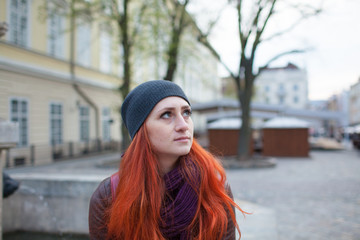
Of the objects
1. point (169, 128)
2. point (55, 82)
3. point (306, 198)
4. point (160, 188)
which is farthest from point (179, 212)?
point (55, 82)

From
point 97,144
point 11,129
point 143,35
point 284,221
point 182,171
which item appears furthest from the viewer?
point 97,144

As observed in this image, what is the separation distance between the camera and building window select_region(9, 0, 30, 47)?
13.0 m

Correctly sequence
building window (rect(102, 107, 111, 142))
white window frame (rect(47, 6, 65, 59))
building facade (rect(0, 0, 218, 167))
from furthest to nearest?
building window (rect(102, 107, 111, 142)) < white window frame (rect(47, 6, 65, 59)) < building facade (rect(0, 0, 218, 167))

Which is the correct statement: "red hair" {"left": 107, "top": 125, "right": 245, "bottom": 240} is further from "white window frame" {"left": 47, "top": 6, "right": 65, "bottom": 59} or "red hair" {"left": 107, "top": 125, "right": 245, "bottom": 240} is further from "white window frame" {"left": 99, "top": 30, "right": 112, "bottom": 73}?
"white window frame" {"left": 99, "top": 30, "right": 112, "bottom": 73}

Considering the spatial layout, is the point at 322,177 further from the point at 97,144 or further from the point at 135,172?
the point at 97,144

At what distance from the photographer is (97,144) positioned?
1983 cm

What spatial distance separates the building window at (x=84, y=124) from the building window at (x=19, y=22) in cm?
607

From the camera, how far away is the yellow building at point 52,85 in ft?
42.4

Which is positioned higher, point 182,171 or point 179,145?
point 179,145

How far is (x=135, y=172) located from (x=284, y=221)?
4.68 metres

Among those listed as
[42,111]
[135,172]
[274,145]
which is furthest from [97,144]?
[135,172]

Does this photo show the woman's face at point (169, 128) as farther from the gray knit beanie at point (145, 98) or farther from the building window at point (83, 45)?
the building window at point (83, 45)

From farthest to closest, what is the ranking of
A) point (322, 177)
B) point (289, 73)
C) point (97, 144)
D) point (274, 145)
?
point (289, 73), point (97, 144), point (274, 145), point (322, 177)

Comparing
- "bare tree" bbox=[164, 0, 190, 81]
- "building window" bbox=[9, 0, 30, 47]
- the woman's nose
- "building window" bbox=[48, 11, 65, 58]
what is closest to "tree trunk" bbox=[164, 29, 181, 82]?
"bare tree" bbox=[164, 0, 190, 81]
